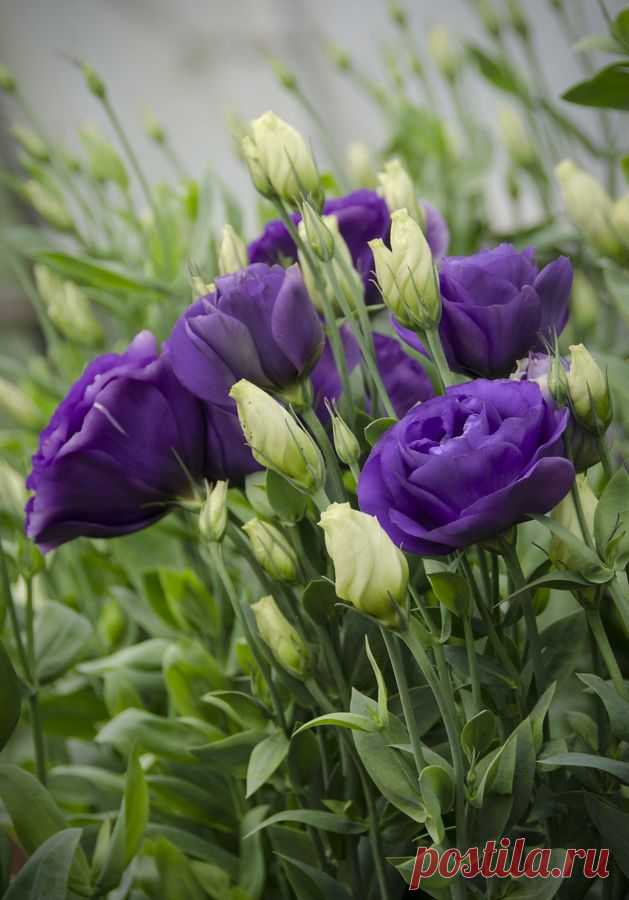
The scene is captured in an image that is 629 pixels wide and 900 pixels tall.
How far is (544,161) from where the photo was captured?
78cm

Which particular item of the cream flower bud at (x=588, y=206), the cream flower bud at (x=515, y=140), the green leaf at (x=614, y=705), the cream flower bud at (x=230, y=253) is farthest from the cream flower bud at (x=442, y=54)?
the green leaf at (x=614, y=705)

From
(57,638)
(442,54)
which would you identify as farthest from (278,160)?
(442,54)

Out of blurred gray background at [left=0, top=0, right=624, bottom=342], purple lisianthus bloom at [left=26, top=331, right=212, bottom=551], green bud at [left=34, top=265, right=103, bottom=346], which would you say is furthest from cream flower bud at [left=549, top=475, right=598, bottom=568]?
blurred gray background at [left=0, top=0, right=624, bottom=342]

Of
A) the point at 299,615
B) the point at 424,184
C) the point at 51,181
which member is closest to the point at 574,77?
the point at 424,184

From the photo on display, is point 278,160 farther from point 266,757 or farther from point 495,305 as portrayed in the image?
point 266,757

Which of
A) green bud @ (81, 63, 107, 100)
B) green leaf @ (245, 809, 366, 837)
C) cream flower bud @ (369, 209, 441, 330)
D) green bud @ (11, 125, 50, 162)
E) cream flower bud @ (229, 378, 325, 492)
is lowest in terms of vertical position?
green leaf @ (245, 809, 366, 837)

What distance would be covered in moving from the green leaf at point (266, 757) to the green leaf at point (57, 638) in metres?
0.13

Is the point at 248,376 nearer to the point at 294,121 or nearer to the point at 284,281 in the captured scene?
the point at 284,281

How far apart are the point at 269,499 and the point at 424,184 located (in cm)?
45

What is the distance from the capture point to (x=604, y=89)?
401 millimetres

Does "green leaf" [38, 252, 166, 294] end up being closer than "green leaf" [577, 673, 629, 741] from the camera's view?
No

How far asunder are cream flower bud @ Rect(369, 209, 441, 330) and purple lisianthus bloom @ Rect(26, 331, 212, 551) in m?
0.08

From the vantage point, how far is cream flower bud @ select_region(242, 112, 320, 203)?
0.31m

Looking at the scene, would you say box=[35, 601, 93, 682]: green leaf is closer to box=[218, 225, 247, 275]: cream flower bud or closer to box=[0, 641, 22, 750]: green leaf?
box=[0, 641, 22, 750]: green leaf
